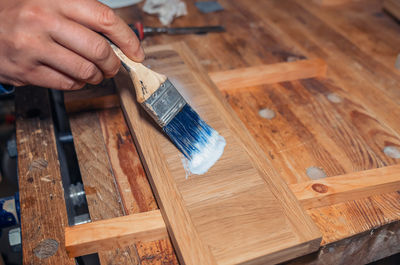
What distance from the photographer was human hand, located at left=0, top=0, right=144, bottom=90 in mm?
748

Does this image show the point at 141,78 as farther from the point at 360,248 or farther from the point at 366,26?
the point at 366,26

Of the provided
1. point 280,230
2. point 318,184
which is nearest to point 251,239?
point 280,230

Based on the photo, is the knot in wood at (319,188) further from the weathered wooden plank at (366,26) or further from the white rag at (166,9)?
the white rag at (166,9)

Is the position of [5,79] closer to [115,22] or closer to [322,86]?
[115,22]

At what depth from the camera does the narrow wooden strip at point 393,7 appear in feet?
5.38

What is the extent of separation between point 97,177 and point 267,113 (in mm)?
573

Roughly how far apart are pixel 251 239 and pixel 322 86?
2.50 feet

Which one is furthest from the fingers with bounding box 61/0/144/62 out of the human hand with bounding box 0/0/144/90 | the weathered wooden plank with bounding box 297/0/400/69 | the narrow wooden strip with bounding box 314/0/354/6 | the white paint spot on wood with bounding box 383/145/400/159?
the narrow wooden strip with bounding box 314/0/354/6

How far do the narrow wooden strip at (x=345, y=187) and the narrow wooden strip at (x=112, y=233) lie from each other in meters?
0.34

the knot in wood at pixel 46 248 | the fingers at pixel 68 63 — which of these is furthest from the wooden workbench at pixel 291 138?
the fingers at pixel 68 63

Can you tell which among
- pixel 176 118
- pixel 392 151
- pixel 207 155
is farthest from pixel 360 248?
pixel 176 118

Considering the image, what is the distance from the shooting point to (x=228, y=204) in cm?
76

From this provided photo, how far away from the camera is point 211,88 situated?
1092mm

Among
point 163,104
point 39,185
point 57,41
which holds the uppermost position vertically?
point 57,41
